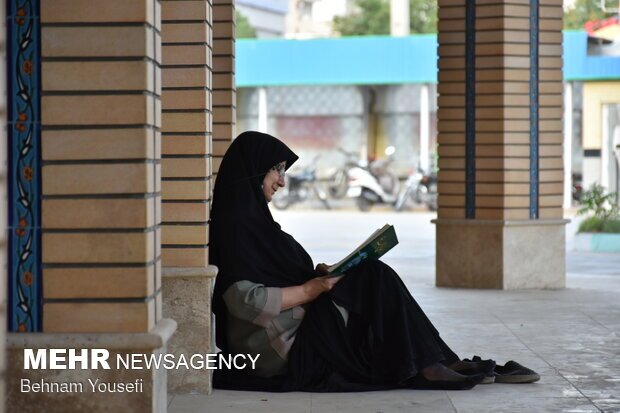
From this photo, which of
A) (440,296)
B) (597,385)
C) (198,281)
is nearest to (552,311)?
(440,296)

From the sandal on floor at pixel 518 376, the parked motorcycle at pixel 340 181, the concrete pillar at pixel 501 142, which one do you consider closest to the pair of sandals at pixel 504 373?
the sandal on floor at pixel 518 376

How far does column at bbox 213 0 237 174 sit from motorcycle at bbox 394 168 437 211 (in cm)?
1608

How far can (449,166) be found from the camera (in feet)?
34.1

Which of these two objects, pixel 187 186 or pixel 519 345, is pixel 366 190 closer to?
pixel 519 345

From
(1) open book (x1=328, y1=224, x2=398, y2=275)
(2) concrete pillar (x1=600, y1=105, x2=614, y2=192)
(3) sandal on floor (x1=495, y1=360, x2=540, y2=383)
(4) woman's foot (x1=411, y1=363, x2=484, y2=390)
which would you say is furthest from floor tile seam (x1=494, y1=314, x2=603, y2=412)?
(2) concrete pillar (x1=600, y1=105, x2=614, y2=192)

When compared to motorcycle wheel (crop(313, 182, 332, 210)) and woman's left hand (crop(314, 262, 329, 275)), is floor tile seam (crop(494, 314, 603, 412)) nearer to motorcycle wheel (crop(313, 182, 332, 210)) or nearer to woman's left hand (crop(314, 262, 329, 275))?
woman's left hand (crop(314, 262, 329, 275))

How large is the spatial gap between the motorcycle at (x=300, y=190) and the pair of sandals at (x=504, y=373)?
18037 mm

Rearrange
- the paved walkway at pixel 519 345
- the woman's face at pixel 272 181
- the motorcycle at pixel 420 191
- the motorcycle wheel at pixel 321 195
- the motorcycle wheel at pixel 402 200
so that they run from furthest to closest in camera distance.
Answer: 1. the motorcycle wheel at pixel 321 195
2. the motorcycle wheel at pixel 402 200
3. the motorcycle at pixel 420 191
4. the woman's face at pixel 272 181
5. the paved walkway at pixel 519 345

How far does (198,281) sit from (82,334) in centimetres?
144

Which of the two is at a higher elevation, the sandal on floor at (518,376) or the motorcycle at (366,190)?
the motorcycle at (366,190)

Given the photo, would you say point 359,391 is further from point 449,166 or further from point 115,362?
point 449,166

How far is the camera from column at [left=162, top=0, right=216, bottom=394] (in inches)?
218

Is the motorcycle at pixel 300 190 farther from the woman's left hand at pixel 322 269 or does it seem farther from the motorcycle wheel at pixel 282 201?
the woman's left hand at pixel 322 269

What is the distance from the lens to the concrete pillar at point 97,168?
4098mm
